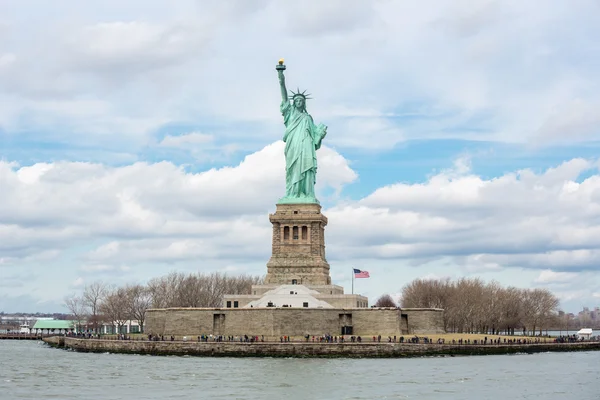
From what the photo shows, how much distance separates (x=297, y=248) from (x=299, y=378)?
32405mm

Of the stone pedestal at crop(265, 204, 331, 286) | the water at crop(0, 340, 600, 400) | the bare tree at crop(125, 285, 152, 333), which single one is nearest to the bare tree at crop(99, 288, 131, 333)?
the bare tree at crop(125, 285, 152, 333)

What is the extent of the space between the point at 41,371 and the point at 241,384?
50.4 ft

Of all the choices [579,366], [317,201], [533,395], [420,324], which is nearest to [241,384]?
[533,395]

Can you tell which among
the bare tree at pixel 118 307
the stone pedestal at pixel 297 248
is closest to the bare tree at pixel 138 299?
the bare tree at pixel 118 307

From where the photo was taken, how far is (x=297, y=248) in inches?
3265

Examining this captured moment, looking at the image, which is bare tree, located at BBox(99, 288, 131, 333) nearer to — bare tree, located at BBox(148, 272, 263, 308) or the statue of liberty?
bare tree, located at BBox(148, 272, 263, 308)

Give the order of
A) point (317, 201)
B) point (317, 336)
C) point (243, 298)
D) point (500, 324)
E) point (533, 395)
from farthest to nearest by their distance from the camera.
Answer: point (500, 324), point (317, 201), point (243, 298), point (317, 336), point (533, 395)

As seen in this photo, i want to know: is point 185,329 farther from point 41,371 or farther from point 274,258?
point 41,371

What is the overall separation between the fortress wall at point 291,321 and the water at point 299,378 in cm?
866

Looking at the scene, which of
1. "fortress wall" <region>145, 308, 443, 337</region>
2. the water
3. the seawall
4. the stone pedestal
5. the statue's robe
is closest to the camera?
the water

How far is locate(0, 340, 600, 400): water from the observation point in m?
44.9

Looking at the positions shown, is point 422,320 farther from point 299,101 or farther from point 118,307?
point 118,307

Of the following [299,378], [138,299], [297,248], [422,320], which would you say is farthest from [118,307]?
[299,378]

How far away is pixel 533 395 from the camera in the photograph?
45.1 meters
